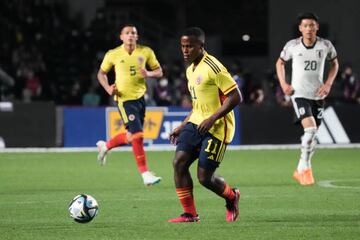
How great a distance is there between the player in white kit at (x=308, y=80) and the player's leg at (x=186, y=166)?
4.78m

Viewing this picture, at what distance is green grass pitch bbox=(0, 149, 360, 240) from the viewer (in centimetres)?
1029

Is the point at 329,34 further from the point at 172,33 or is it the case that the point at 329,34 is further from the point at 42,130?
the point at 42,130

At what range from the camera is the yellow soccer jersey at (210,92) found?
1085 cm

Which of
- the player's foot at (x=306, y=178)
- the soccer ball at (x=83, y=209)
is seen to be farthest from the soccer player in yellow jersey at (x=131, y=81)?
the soccer ball at (x=83, y=209)

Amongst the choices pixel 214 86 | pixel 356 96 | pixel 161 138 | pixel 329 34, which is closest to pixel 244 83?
pixel 356 96

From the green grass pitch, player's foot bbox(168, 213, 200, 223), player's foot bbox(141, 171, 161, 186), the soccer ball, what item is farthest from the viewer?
player's foot bbox(141, 171, 161, 186)

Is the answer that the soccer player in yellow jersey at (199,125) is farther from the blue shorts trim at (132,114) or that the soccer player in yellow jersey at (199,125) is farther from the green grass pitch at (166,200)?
the blue shorts trim at (132,114)

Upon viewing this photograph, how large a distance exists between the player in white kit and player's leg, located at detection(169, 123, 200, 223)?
4780 mm

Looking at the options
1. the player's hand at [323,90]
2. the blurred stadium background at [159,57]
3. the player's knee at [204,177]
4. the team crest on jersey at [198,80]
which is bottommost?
the blurred stadium background at [159,57]

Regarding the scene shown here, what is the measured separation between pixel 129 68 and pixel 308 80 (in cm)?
278

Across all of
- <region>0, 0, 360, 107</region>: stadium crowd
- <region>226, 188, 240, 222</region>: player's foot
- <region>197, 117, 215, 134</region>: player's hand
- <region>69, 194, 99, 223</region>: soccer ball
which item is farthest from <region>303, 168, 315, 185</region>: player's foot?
<region>0, 0, 360, 107</region>: stadium crowd

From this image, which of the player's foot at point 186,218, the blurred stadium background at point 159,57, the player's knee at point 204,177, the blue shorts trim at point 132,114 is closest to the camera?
the player's knee at point 204,177

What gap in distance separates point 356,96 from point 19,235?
18.7 meters

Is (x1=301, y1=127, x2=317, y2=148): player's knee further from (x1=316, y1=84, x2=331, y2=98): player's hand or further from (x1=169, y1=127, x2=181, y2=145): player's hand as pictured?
(x1=169, y1=127, x2=181, y2=145): player's hand
